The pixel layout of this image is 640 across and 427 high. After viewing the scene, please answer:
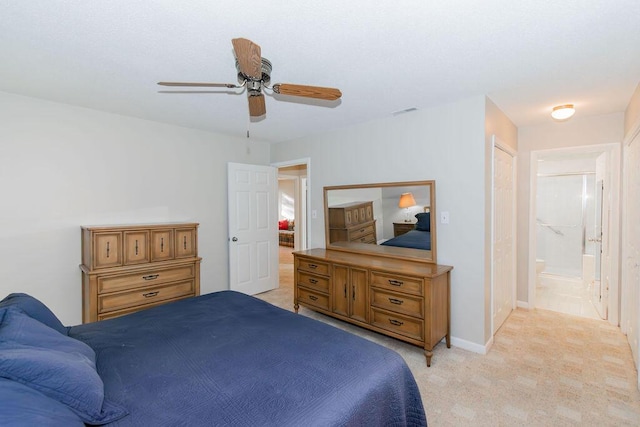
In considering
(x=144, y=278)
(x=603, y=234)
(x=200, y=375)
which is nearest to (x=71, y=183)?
(x=144, y=278)

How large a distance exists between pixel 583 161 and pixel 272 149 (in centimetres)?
542

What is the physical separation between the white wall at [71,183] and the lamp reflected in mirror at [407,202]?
2.63 meters

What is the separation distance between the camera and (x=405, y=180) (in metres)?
3.31

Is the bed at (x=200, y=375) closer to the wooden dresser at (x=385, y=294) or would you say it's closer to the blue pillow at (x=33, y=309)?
the blue pillow at (x=33, y=309)

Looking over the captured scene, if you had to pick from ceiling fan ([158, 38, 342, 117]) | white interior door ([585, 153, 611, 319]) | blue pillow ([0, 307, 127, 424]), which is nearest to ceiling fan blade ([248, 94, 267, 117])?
ceiling fan ([158, 38, 342, 117])

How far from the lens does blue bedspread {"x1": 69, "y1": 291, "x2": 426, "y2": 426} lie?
1.12m

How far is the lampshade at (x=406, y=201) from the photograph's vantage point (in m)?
3.24

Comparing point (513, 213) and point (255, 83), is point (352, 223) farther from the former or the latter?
point (255, 83)

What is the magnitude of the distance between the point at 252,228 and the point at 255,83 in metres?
3.02

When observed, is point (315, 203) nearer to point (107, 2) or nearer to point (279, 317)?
point (279, 317)

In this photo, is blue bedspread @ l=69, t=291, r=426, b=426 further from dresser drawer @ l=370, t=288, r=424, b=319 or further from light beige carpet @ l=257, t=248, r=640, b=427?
dresser drawer @ l=370, t=288, r=424, b=319

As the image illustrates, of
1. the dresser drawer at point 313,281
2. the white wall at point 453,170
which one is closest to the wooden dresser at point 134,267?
the dresser drawer at point 313,281

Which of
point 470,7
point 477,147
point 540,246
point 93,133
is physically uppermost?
point 470,7

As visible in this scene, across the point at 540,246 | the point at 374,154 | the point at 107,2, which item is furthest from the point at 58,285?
the point at 540,246
